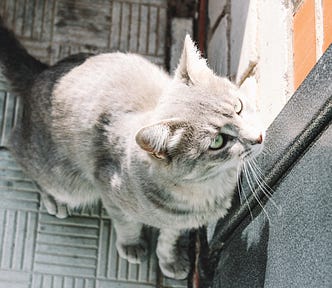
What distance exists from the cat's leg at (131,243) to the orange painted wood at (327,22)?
0.87 metres

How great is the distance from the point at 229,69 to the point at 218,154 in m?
0.68

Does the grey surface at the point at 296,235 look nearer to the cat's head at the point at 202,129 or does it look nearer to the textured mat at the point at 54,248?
the cat's head at the point at 202,129

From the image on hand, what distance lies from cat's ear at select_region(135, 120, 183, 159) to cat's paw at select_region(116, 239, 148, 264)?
2.31 ft

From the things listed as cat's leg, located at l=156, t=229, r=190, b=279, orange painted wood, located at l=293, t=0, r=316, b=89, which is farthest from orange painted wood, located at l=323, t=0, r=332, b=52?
cat's leg, located at l=156, t=229, r=190, b=279

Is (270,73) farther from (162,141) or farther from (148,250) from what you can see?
(148,250)

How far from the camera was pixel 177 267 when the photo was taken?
6.57 ft

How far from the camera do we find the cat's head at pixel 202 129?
1393 mm

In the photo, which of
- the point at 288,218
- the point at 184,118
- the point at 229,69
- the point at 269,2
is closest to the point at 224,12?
the point at 229,69

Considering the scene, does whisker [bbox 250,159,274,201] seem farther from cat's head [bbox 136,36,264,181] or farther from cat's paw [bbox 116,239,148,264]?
cat's paw [bbox 116,239,148,264]

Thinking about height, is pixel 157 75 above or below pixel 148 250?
above

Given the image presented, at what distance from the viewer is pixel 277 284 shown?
1413 mm

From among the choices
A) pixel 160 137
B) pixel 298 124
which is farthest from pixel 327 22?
pixel 160 137

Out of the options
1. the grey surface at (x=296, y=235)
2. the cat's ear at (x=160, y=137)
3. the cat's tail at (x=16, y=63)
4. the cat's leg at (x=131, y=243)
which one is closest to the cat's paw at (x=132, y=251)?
the cat's leg at (x=131, y=243)

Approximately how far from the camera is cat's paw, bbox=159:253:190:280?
2.00m
